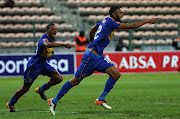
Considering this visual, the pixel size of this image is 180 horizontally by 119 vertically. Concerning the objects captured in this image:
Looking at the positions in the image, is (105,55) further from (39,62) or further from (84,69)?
(84,69)

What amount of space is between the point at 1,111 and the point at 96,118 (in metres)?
2.48

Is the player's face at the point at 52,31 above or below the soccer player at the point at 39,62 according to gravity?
above

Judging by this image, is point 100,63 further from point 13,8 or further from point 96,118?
point 13,8

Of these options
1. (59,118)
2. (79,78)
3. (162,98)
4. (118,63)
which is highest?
(79,78)

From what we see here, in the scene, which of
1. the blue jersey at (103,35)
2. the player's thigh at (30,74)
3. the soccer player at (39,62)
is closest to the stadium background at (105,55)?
the soccer player at (39,62)

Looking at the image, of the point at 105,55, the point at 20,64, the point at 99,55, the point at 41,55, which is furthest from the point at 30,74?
the point at 105,55

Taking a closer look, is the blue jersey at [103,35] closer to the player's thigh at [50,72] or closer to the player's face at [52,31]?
the player's face at [52,31]

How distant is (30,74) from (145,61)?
13.5 meters

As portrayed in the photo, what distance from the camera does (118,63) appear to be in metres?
21.8

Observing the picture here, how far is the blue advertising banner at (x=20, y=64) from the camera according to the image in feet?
68.1

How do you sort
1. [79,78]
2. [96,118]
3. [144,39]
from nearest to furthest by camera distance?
[96,118], [79,78], [144,39]

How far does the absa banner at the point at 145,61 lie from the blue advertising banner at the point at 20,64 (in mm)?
2216

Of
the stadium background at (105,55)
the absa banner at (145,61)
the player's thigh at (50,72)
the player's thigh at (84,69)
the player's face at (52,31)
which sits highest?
the player's face at (52,31)

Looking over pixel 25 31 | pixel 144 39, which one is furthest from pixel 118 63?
pixel 25 31
